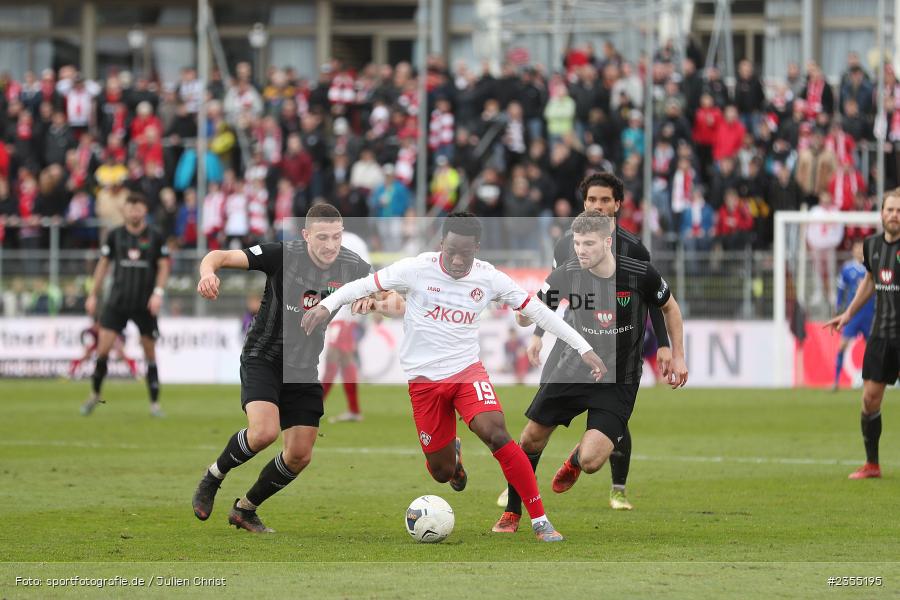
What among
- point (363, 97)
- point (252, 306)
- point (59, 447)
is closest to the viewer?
point (59, 447)

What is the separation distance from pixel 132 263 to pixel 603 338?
950 cm

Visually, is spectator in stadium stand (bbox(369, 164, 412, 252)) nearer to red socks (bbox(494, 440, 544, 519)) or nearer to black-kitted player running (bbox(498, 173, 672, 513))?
black-kitted player running (bbox(498, 173, 672, 513))

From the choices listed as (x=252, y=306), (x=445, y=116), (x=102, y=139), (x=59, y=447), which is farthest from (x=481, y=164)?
(x=59, y=447)

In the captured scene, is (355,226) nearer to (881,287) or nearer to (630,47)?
(630,47)

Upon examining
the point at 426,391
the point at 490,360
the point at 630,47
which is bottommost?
the point at 490,360

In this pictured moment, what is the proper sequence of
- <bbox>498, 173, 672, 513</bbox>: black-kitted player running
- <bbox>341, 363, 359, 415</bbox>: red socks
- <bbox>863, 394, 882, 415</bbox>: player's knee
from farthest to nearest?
<bbox>341, 363, 359, 415</bbox>: red socks, <bbox>863, 394, 882, 415</bbox>: player's knee, <bbox>498, 173, 672, 513</bbox>: black-kitted player running

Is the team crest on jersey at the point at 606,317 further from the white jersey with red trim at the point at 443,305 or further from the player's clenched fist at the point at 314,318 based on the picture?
the player's clenched fist at the point at 314,318

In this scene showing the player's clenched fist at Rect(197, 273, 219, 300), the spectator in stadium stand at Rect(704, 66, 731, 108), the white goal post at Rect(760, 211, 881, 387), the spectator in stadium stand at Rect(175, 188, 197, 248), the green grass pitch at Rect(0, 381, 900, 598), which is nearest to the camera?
the green grass pitch at Rect(0, 381, 900, 598)

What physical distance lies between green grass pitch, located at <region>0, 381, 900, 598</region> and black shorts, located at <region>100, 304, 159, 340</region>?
1136mm

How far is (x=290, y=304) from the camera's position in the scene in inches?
373

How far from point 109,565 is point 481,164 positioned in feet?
62.7

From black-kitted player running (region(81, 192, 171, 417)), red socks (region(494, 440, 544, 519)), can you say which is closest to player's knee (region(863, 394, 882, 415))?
red socks (region(494, 440, 544, 519))

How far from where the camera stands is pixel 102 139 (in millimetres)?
29203

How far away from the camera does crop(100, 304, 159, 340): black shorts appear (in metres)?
18.1
